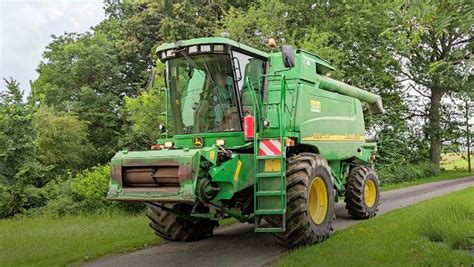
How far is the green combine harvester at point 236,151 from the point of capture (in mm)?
7266

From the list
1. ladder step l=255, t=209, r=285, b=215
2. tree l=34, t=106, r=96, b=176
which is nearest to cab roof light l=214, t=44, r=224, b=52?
ladder step l=255, t=209, r=285, b=215

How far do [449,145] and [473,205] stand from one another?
19.5 metres

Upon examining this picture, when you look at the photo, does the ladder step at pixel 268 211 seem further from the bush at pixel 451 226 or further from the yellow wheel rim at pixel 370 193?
the yellow wheel rim at pixel 370 193

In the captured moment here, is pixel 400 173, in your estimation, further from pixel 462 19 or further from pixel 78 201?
pixel 462 19

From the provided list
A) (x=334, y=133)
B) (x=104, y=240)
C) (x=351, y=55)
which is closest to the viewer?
(x=104, y=240)

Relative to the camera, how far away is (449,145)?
96.6 feet

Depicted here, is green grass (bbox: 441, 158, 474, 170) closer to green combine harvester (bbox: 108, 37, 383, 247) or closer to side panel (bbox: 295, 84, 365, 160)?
side panel (bbox: 295, 84, 365, 160)

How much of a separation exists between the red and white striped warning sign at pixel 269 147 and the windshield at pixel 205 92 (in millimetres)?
487

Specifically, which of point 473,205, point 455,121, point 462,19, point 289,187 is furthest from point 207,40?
point 455,121

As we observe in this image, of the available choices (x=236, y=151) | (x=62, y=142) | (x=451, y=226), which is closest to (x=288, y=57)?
(x=236, y=151)

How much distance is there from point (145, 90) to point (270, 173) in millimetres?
5134

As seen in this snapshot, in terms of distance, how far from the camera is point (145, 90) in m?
11.8

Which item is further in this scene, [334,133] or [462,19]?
[334,133]

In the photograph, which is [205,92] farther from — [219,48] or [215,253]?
[215,253]
